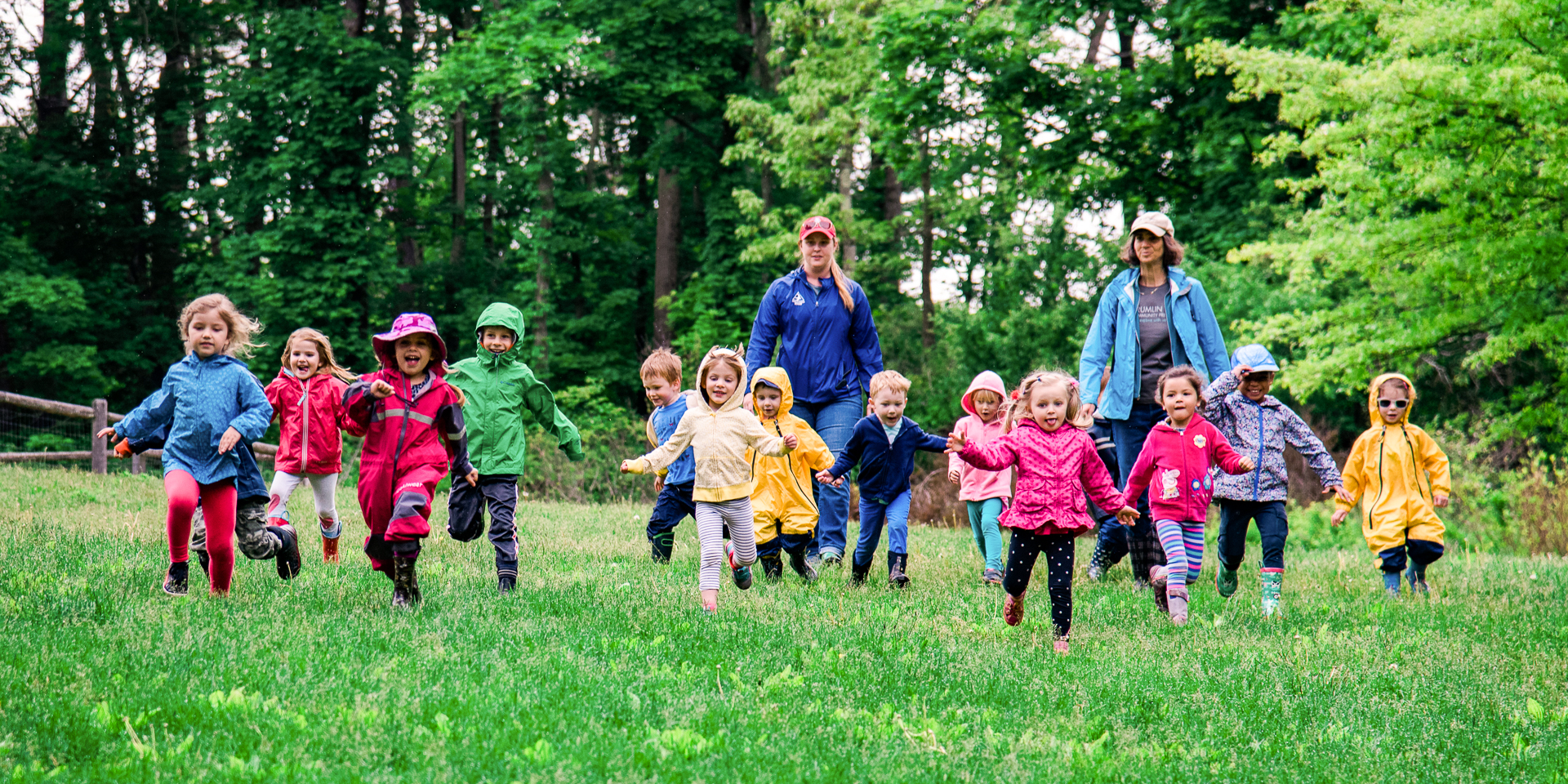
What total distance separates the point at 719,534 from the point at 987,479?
256 cm

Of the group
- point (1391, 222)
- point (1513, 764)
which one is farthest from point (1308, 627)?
point (1391, 222)

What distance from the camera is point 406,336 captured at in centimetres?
676

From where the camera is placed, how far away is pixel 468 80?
84.3 ft

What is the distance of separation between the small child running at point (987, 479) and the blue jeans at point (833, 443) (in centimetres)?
76

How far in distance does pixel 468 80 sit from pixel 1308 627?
21996 millimetres

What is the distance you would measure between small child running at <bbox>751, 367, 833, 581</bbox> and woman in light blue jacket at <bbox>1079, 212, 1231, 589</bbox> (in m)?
1.92

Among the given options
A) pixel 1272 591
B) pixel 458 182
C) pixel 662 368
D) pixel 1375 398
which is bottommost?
pixel 1272 591

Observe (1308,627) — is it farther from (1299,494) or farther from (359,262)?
(359,262)

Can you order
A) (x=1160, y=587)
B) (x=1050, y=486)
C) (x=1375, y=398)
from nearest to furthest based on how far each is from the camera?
(x=1050, y=486) → (x=1160, y=587) → (x=1375, y=398)

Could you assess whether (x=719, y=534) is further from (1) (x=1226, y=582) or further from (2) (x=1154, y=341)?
(1) (x=1226, y=582)

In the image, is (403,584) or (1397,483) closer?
(403,584)

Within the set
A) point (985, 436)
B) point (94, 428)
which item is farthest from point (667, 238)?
point (985, 436)

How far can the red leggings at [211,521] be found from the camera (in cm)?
672

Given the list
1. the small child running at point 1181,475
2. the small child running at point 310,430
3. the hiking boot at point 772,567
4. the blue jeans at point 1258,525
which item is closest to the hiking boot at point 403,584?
the small child running at point 310,430
